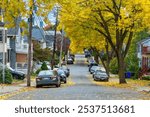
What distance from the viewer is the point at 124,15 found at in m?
47.2

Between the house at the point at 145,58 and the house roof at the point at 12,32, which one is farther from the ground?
the house roof at the point at 12,32

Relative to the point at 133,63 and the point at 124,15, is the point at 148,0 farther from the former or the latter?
the point at 133,63

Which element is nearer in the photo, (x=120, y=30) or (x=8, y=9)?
(x=8, y=9)

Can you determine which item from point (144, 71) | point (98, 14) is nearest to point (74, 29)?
point (98, 14)

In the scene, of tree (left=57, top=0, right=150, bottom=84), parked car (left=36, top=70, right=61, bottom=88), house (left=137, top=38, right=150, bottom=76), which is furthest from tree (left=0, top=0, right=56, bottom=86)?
house (left=137, top=38, right=150, bottom=76)

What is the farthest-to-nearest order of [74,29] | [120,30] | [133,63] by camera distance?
1. [133,63]
2. [74,29]
3. [120,30]

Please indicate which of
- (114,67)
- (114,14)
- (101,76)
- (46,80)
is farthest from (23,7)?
(114,67)

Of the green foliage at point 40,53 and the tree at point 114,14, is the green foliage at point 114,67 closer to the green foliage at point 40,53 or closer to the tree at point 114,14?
Result: the green foliage at point 40,53

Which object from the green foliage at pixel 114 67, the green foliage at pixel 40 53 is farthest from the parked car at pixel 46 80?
the green foliage at pixel 114 67

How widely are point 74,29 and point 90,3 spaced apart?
12.1m

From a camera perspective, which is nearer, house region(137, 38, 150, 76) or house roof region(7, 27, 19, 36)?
house region(137, 38, 150, 76)

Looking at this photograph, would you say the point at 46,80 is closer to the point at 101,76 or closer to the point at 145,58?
the point at 101,76

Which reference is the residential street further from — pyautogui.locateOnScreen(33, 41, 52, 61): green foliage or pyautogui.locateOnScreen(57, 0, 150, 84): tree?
pyautogui.locateOnScreen(33, 41, 52, 61): green foliage

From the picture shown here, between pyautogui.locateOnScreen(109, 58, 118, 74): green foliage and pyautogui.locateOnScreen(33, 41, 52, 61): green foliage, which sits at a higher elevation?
pyautogui.locateOnScreen(33, 41, 52, 61): green foliage
